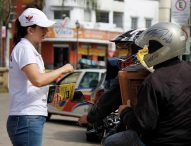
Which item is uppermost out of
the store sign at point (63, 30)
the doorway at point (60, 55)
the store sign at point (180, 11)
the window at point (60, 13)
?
the window at point (60, 13)

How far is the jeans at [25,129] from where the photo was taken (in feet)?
13.4

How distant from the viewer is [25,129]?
13.4 feet

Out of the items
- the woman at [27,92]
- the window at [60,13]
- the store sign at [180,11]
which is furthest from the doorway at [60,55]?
the woman at [27,92]

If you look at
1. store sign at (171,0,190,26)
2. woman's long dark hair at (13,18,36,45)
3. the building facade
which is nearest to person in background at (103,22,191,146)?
woman's long dark hair at (13,18,36,45)

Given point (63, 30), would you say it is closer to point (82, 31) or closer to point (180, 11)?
point (82, 31)

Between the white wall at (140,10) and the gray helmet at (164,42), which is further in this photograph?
the white wall at (140,10)

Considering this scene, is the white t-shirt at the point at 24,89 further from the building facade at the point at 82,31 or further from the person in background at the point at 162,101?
the building facade at the point at 82,31

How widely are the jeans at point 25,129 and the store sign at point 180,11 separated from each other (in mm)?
8155

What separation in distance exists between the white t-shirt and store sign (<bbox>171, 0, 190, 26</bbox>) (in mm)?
8061

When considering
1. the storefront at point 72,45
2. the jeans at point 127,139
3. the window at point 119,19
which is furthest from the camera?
the window at point 119,19

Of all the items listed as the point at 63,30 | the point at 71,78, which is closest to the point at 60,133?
the point at 71,78

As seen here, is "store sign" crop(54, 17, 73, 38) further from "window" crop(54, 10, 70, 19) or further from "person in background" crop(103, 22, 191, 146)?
"person in background" crop(103, 22, 191, 146)

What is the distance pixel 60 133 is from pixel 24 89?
25.0 feet

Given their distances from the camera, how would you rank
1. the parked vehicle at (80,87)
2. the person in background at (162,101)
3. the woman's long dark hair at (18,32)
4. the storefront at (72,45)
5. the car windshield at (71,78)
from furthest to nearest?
the storefront at (72,45), the car windshield at (71,78), the parked vehicle at (80,87), the woman's long dark hair at (18,32), the person in background at (162,101)
